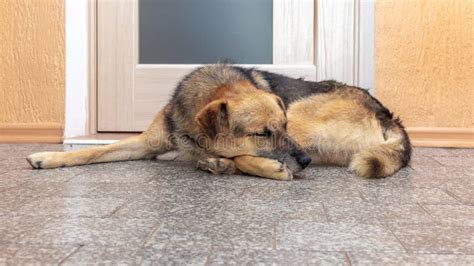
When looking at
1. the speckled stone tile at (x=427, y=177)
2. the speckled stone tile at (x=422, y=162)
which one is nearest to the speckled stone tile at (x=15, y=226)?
the speckled stone tile at (x=427, y=177)

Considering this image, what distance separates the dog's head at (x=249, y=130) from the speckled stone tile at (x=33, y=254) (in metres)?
1.16

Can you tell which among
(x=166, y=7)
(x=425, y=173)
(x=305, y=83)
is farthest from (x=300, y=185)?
(x=166, y=7)

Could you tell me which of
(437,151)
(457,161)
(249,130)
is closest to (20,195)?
(249,130)

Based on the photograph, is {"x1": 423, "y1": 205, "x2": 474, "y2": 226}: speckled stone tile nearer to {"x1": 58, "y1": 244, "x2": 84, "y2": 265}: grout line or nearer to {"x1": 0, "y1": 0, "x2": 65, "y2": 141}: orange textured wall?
{"x1": 58, "y1": 244, "x2": 84, "y2": 265}: grout line

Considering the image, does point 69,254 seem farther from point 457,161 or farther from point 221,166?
point 457,161

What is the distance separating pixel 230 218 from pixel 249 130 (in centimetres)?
81

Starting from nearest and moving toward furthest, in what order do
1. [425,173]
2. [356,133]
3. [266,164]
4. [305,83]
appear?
[266,164], [425,173], [356,133], [305,83]

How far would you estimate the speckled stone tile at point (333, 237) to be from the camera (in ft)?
3.96

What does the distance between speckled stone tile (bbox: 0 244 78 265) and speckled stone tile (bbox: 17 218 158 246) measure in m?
0.04

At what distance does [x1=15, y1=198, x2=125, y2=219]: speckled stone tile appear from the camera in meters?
1.51

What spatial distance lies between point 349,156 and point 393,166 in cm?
32

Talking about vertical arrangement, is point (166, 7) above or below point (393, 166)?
above

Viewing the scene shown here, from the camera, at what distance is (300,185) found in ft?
6.82

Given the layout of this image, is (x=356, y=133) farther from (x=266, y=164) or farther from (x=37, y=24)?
(x=37, y=24)
